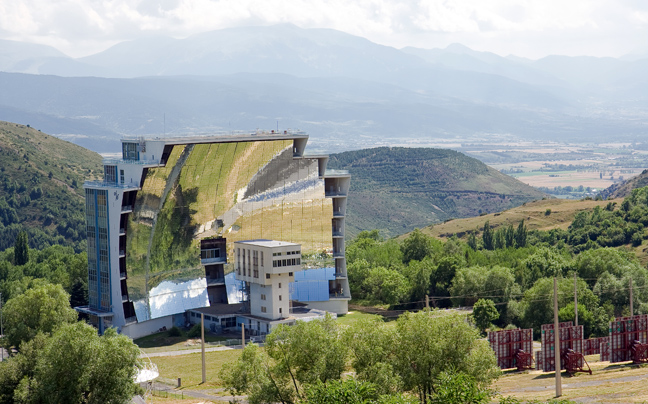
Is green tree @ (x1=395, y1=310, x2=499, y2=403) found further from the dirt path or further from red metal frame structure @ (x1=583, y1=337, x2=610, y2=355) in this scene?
red metal frame structure @ (x1=583, y1=337, x2=610, y2=355)

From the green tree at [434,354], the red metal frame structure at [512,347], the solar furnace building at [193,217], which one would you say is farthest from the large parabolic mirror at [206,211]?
the green tree at [434,354]

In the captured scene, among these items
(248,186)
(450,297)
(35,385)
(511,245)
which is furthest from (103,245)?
(511,245)

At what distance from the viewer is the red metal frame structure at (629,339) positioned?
70.7m

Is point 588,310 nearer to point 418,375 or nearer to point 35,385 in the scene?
point 418,375

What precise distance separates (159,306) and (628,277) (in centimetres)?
4734

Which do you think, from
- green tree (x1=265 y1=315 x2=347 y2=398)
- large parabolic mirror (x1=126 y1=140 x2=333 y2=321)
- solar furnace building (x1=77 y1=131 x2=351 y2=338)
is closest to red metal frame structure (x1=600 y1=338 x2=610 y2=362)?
green tree (x1=265 y1=315 x2=347 y2=398)

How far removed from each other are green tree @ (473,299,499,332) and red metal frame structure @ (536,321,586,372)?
18925 mm

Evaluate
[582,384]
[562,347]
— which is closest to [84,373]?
[582,384]

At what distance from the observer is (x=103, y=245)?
87375 mm

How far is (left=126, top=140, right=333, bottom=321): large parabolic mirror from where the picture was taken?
88.7m

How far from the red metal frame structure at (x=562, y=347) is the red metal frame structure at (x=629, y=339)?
9.38ft

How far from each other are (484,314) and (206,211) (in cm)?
2952

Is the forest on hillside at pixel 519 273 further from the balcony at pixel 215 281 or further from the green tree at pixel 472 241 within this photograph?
the balcony at pixel 215 281

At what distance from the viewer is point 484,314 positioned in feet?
292
